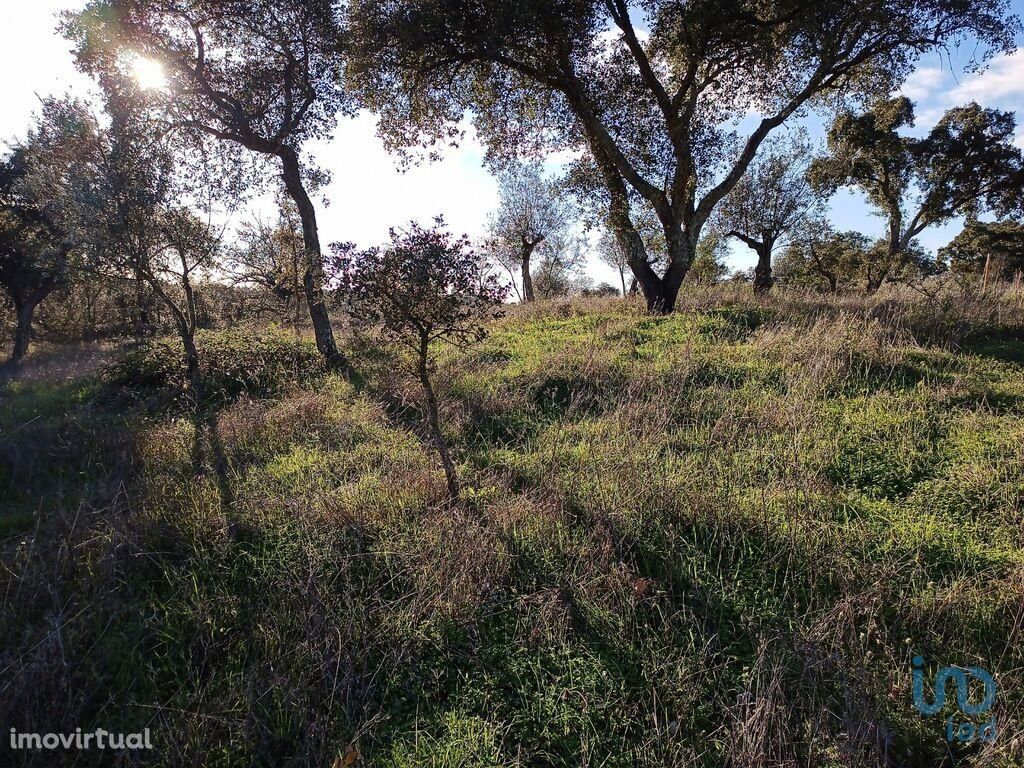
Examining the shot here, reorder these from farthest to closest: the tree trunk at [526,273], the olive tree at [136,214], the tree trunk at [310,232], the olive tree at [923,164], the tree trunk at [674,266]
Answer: the tree trunk at [526,273] < the olive tree at [923,164] < the tree trunk at [674,266] < the tree trunk at [310,232] < the olive tree at [136,214]

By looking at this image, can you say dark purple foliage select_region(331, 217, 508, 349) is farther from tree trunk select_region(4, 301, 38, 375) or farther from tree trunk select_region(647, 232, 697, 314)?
tree trunk select_region(4, 301, 38, 375)

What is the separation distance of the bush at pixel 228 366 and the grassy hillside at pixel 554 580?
3634 millimetres

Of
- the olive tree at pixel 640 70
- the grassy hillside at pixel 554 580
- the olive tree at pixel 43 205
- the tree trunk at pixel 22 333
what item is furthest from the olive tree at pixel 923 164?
the tree trunk at pixel 22 333

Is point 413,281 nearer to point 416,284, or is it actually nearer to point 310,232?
point 416,284

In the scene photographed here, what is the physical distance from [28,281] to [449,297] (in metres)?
26.5

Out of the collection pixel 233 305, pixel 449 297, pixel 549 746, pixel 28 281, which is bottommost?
pixel 549 746

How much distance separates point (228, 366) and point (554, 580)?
1032cm

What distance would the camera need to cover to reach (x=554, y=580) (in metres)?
3.56

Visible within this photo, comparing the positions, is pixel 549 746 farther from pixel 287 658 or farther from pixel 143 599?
pixel 143 599

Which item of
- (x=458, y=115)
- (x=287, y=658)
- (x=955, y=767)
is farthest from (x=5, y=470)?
(x=458, y=115)

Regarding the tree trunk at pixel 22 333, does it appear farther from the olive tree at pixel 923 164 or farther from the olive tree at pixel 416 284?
the olive tree at pixel 923 164

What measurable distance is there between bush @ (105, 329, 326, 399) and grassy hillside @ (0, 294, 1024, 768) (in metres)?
3.63

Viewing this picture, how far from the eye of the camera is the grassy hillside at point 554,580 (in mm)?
2650

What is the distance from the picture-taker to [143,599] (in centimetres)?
375
